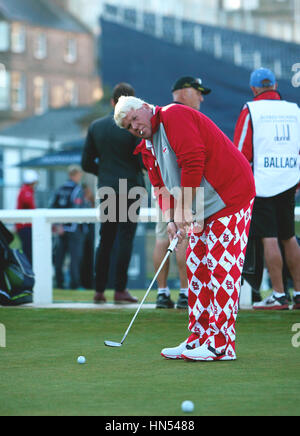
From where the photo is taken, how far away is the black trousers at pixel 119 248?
9047mm

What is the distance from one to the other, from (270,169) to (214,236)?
7.99ft

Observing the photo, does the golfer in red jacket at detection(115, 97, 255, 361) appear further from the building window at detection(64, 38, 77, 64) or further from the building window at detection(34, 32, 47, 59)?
the building window at detection(64, 38, 77, 64)

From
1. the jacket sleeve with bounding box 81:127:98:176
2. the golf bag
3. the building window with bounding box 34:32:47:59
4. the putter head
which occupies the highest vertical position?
the building window with bounding box 34:32:47:59

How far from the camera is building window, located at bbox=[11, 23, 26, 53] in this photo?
62188 mm

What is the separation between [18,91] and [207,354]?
59.2 metres

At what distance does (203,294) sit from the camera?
6078 millimetres

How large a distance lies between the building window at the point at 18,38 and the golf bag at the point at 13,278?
54643mm

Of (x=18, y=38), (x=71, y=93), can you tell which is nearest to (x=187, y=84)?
(x=18, y=38)

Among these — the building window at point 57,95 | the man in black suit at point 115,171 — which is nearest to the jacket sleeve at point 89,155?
the man in black suit at point 115,171

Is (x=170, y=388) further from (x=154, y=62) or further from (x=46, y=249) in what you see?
(x=154, y=62)

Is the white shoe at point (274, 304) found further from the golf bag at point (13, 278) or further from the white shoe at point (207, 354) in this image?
the white shoe at point (207, 354)

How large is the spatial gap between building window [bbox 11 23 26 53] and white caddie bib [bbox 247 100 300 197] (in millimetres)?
55634

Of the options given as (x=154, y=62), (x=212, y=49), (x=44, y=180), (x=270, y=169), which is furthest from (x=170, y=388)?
(x=44, y=180)

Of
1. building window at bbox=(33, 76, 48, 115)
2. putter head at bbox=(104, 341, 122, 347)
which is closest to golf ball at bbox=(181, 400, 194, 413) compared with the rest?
putter head at bbox=(104, 341, 122, 347)
